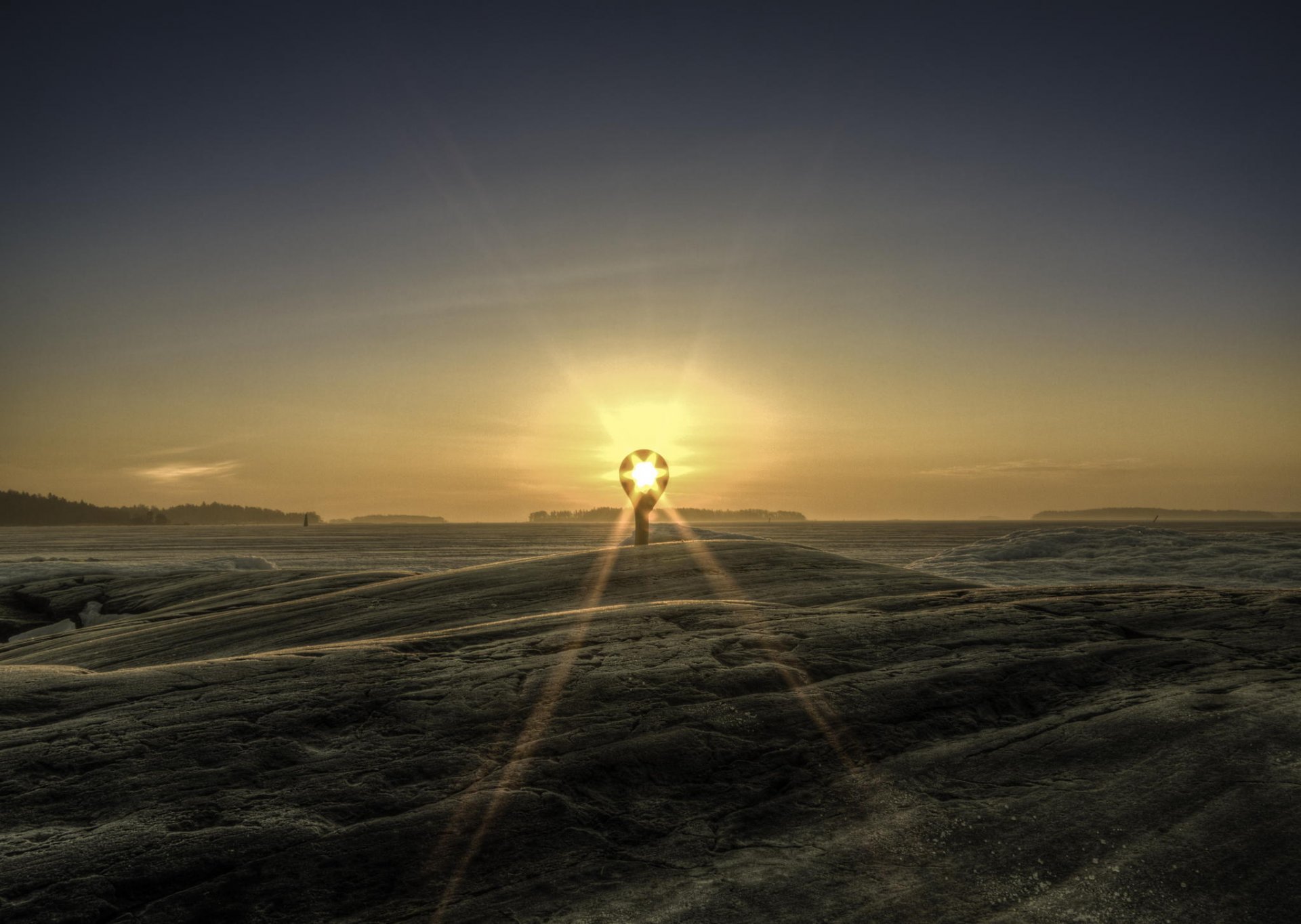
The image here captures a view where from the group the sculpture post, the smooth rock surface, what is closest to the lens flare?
the sculpture post

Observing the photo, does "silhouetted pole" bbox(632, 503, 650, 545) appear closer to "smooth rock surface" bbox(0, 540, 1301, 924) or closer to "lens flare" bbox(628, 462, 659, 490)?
"lens flare" bbox(628, 462, 659, 490)

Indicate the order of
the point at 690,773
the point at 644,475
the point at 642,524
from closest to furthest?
the point at 690,773 < the point at 644,475 < the point at 642,524

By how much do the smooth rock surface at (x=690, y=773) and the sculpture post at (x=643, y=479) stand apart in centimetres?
631

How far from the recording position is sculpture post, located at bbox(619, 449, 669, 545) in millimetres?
13602

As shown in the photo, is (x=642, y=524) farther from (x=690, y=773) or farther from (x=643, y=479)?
(x=690, y=773)

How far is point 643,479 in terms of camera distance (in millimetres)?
13773

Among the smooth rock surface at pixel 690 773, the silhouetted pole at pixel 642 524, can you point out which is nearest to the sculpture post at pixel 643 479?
the silhouetted pole at pixel 642 524

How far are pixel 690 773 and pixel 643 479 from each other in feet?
30.2

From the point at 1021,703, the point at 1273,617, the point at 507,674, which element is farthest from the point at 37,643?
the point at 1273,617

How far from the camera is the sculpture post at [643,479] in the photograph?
535 inches

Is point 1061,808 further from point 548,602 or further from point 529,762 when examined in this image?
point 548,602

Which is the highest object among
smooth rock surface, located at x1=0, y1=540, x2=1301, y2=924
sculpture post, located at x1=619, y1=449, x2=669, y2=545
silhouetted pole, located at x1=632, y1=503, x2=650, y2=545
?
sculpture post, located at x1=619, y1=449, x2=669, y2=545

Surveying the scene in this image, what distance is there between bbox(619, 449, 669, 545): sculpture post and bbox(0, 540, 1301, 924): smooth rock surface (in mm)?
6306

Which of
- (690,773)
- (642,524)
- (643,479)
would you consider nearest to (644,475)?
(643,479)
